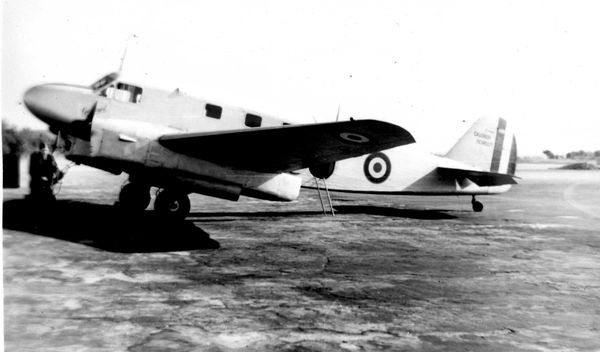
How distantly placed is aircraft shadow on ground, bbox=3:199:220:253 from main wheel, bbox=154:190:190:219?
0.20m

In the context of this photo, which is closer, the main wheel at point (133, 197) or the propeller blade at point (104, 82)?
the propeller blade at point (104, 82)

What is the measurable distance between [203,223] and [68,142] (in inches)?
118

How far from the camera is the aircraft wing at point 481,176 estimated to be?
13124 mm

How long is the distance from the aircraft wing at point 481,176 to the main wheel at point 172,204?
23.5 feet

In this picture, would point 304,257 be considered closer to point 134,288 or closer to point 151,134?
point 134,288

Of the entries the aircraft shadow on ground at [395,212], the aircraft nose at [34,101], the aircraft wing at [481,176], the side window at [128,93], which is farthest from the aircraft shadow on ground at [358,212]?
the aircraft nose at [34,101]

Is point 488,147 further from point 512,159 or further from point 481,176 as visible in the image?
point 481,176

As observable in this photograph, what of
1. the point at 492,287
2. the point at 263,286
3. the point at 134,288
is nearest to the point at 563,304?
the point at 492,287

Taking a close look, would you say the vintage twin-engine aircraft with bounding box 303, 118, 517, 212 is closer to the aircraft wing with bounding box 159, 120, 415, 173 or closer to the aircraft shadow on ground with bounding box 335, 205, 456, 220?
the aircraft shadow on ground with bounding box 335, 205, 456, 220

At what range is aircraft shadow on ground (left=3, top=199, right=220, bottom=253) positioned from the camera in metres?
→ 7.17

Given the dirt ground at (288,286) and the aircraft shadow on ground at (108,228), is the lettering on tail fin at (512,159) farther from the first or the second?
the aircraft shadow on ground at (108,228)

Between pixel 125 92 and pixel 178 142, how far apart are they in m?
1.81

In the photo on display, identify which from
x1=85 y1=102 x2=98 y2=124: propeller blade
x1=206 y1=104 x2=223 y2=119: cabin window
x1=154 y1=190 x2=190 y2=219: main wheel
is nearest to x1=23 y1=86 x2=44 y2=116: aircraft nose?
x1=85 y1=102 x2=98 y2=124: propeller blade

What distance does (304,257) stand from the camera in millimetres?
6836
